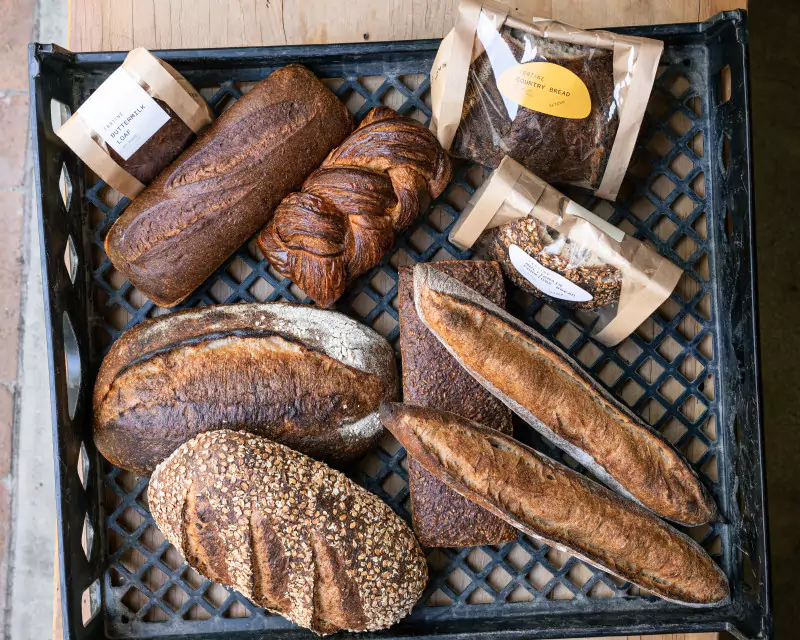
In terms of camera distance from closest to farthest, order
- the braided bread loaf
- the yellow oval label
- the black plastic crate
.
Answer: the yellow oval label
the braided bread loaf
the black plastic crate

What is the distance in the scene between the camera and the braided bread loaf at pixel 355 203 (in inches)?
53.6

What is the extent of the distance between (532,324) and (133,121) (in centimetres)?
104

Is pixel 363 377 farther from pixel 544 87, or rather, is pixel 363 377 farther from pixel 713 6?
pixel 713 6

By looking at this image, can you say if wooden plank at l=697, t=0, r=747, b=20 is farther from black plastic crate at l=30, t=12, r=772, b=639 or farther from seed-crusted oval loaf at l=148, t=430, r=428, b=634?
seed-crusted oval loaf at l=148, t=430, r=428, b=634

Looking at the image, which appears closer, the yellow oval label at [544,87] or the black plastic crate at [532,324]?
the yellow oval label at [544,87]

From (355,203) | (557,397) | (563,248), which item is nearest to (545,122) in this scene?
(563,248)

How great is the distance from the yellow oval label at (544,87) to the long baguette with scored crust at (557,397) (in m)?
Answer: 0.40

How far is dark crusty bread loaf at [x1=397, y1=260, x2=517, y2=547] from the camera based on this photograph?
1398 millimetres

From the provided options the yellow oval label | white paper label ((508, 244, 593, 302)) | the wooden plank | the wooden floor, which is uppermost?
the wooden plank

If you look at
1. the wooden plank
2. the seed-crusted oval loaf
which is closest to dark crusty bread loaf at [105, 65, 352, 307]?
the seed-crusted oval loaf

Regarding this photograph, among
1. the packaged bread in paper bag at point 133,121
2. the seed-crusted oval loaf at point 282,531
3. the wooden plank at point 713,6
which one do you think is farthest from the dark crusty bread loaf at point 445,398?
the wooden plank at point 713,6

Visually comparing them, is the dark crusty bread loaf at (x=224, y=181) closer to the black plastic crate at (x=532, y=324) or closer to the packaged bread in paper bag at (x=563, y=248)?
the black plastic crate at (x=532, y=324)

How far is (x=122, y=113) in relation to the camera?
132 centimetres

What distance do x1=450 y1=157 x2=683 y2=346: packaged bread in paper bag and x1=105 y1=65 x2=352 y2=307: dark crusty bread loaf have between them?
1.42 feet
